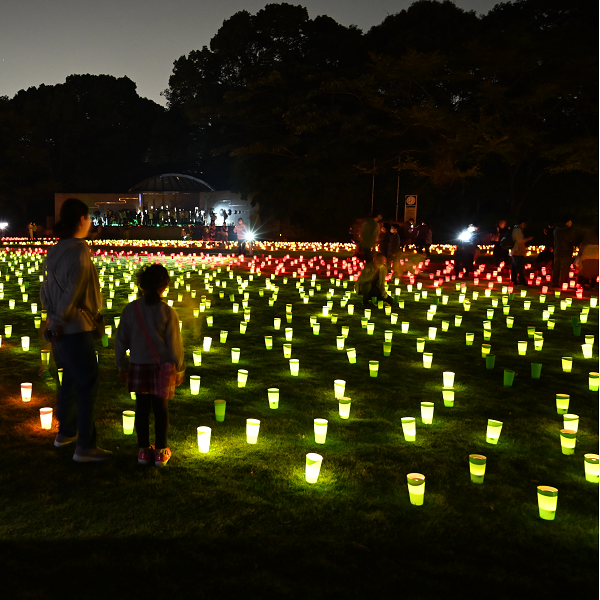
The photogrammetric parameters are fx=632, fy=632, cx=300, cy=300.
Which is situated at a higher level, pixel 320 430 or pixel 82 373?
pixel 82 373

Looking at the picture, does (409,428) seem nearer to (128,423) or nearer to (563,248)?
(128,423)

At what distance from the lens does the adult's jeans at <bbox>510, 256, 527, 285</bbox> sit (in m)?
15.7

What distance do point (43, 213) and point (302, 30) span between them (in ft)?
93.4

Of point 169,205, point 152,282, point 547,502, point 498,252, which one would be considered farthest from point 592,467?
point 169,205

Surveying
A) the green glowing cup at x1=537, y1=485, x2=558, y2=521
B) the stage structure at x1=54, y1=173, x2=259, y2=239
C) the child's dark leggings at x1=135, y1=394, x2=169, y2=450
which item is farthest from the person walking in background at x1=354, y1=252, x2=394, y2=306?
the stage structure at x1=54, y1=173, x2=259, y2=239

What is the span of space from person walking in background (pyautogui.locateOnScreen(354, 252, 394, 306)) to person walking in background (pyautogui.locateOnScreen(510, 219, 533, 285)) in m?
4.57

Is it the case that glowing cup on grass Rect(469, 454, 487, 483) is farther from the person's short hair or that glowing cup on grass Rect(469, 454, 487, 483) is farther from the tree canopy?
the tree canopy

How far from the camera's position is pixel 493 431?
5121 mm

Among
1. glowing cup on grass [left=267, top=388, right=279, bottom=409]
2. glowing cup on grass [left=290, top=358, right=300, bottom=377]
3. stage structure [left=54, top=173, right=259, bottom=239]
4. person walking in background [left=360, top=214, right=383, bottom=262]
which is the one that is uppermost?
stage structure [left=54, top=173, right=259, bottom=239]

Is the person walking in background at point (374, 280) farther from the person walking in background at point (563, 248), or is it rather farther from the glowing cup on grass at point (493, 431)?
the glowing cup on grass at point (493, 431)

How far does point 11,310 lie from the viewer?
11.6 metres

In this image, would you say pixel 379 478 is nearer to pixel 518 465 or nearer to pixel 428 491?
→ pixel 428 491

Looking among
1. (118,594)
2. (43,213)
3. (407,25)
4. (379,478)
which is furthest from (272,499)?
(43,213)

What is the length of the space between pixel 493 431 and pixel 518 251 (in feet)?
36.5
